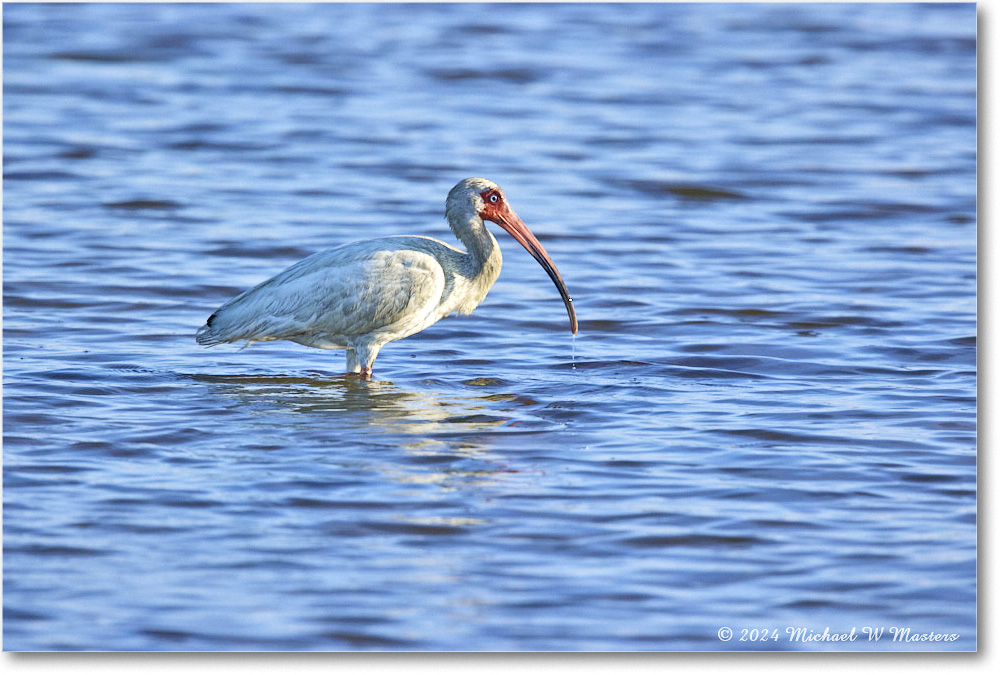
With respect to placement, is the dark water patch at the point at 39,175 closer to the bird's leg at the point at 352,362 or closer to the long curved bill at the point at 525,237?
the bird's leg at the point at 352,362

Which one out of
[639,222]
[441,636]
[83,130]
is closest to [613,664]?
[441,636]

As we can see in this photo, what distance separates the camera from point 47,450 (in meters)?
7.16

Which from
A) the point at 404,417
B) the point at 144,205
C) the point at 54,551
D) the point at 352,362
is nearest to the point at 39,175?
the point at 144,205

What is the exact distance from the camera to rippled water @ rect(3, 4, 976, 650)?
5.56 meters

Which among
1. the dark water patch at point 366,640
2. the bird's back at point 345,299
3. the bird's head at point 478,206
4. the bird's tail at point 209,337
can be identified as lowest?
the dark water patch at point 366,640

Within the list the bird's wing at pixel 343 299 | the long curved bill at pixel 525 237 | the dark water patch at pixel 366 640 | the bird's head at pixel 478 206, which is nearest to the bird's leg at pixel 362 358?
the bird's wing at pixel 343 299

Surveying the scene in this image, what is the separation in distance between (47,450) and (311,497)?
1.52 metres

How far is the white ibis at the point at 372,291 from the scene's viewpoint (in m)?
8.43

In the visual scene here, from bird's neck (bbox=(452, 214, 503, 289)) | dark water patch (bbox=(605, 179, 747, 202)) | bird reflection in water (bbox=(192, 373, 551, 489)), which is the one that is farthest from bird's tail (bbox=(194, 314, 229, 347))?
dark water patch (bbox=(605, 179, 747, 202))

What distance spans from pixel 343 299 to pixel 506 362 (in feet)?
4.36

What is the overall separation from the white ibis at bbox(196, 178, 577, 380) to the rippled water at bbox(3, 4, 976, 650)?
32 centimetres

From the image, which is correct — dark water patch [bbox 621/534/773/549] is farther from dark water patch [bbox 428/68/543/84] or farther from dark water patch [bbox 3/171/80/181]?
dark water patch [bbox 428/68/543/84]

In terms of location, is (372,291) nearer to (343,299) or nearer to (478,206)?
(343,299)

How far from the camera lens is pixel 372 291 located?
838cm
